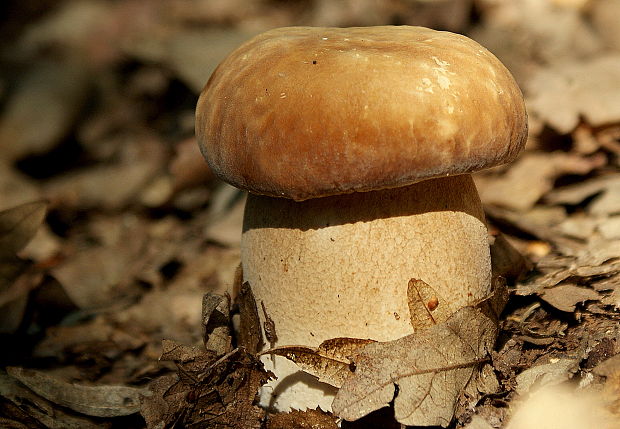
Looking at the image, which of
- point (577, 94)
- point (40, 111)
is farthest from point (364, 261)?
point (40, 111)

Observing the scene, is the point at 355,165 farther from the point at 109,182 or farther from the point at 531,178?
the point at 109,182

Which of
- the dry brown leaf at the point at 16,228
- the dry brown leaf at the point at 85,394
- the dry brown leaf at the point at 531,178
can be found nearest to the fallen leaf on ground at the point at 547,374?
the dry brown leaf at the point at 85,394

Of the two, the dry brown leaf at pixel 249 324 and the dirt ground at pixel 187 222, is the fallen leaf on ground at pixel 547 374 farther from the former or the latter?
the dry brown leaf at pixel 249 324

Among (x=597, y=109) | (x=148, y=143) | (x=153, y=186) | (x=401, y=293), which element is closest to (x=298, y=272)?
(x=401, y=293)

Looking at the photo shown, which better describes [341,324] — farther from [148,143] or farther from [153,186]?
[148,143]

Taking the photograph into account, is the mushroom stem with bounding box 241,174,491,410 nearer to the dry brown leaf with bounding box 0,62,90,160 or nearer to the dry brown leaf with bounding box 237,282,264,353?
the dry brown leaf with bounding box 237,282,264,353

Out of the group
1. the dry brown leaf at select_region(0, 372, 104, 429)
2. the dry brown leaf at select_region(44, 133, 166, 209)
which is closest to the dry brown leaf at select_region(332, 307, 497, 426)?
the dry brown leaf at select_region(0, 372, 104, 429)
